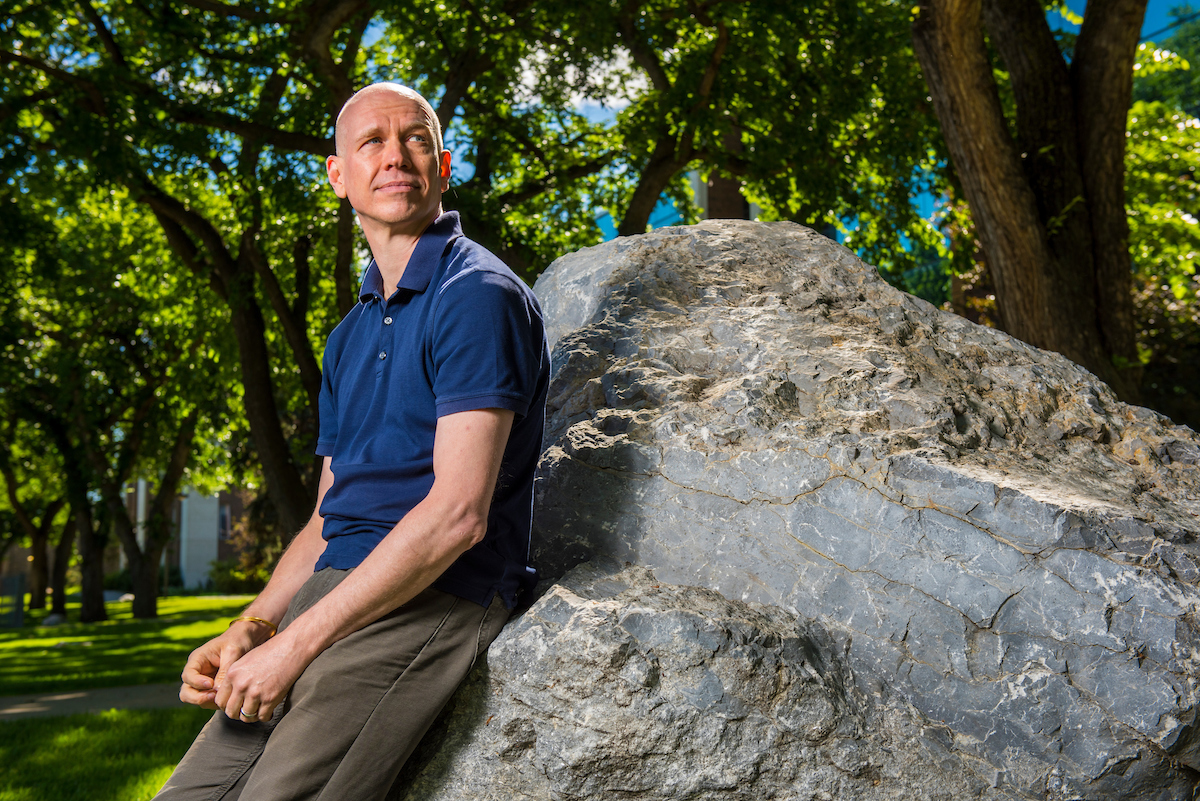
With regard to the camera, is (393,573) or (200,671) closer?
(393,573)

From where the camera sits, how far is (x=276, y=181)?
8711 millimetres

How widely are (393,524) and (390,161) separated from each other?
839mm

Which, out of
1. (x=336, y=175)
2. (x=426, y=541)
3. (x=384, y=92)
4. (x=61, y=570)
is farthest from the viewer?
(x=61, y=570)

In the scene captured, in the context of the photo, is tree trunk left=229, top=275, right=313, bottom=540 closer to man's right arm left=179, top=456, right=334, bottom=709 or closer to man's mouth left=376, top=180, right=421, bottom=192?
man's right arm left=179, top=456, right=334, bottom=709

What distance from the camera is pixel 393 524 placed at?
73.1 inches

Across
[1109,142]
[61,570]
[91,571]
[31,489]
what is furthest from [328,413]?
[31,489]

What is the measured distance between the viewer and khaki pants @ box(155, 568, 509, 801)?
65.7 inches

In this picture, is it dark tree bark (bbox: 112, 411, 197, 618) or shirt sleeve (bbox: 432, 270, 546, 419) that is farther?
dark tree bark (bbox: 112, 411, 197, 618)

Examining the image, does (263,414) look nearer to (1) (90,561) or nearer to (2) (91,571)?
(1) (90,561)

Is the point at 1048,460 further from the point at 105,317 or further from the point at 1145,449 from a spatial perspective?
the point at 105,317

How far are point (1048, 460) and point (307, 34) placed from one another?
755 cm

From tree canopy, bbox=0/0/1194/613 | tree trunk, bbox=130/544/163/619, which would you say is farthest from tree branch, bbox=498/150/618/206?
tree trunk, bbox=130/544/163/619

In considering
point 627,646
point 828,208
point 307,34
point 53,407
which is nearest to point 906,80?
point 828,208

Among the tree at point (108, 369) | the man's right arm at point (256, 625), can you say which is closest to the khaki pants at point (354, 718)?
the man's right arm at point (256, 625)
